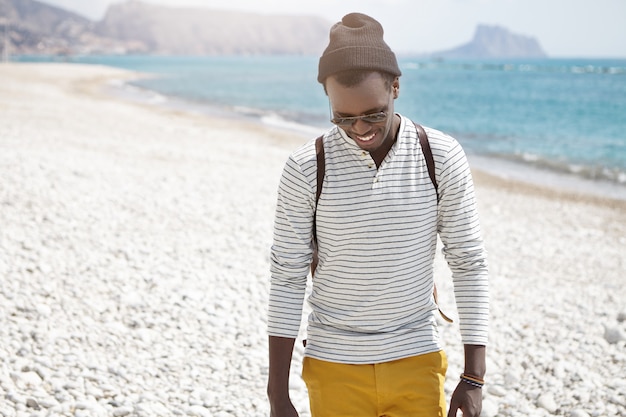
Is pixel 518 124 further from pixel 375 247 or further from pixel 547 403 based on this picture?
pixel 375 247

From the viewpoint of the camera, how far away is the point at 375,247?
230cm

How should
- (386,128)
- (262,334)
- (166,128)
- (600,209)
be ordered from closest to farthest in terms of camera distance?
1. (386,128)
2. (262,334)
3. (600,209)
4. (166,128)

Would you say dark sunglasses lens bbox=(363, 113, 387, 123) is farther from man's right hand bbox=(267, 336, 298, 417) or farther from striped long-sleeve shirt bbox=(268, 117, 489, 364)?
man's right hand bbox=(267, 336, 298, 417)

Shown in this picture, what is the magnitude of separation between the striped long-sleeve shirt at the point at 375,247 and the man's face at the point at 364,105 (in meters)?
0.07

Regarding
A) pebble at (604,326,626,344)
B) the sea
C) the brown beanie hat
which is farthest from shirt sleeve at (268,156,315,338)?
the sea

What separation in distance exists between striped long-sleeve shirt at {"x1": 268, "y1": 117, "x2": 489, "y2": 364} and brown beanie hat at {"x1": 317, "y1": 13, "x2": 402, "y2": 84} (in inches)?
10.0

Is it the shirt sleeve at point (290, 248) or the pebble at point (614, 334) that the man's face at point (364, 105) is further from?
the pebble at point (614, 334)

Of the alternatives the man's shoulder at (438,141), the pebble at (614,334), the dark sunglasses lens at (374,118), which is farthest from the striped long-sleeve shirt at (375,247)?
the pebble at (614,334)

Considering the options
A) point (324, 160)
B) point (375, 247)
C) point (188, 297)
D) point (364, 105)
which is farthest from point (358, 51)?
point (188, 297)

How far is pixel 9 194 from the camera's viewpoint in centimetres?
872

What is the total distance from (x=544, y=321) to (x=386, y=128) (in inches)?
200

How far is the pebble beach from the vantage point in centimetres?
475

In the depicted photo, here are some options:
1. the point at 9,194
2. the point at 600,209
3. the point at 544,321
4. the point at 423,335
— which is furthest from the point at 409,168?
the point at 600,209

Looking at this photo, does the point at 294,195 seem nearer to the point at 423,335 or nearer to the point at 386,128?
the point at 386,128
